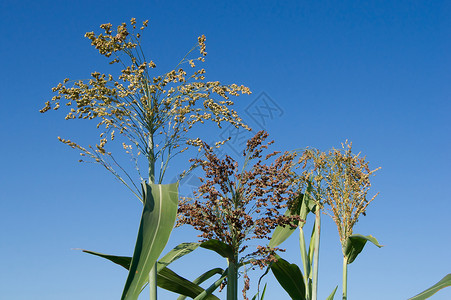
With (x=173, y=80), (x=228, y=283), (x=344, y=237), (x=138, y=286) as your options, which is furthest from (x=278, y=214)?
(x=138, y=286)

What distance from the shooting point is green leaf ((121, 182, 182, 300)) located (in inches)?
98.6

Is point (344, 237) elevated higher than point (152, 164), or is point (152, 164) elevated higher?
point (152, 164)

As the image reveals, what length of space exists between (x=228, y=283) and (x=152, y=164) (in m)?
1.18

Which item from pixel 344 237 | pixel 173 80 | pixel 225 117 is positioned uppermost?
pixel 173 80

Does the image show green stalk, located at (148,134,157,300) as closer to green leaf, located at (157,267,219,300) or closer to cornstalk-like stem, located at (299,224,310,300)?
green leaf, located at (157,267,219,300)

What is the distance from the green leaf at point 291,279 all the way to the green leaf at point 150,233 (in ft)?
7.71

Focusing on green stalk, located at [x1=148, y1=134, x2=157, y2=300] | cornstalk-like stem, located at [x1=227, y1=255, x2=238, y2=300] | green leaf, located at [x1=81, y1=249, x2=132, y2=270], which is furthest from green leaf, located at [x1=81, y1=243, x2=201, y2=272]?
green stalk, located at [x1=148, y1=134, x2=157, y2=300]

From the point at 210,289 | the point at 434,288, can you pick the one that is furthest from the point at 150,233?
the point at 434,288

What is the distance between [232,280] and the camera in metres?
4.00

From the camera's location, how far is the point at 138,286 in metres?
2.48

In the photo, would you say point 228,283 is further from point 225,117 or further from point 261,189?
point 225,117

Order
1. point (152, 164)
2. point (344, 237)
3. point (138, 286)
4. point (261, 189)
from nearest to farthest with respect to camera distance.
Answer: point (138, 286) < point (152, 164) < point (261, 189) < point (344, 237)

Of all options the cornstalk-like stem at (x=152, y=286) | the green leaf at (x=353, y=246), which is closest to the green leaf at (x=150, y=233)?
the cornstalk-like stem at (x=152, y=286)

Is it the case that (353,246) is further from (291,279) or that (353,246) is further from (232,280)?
(232,280)
